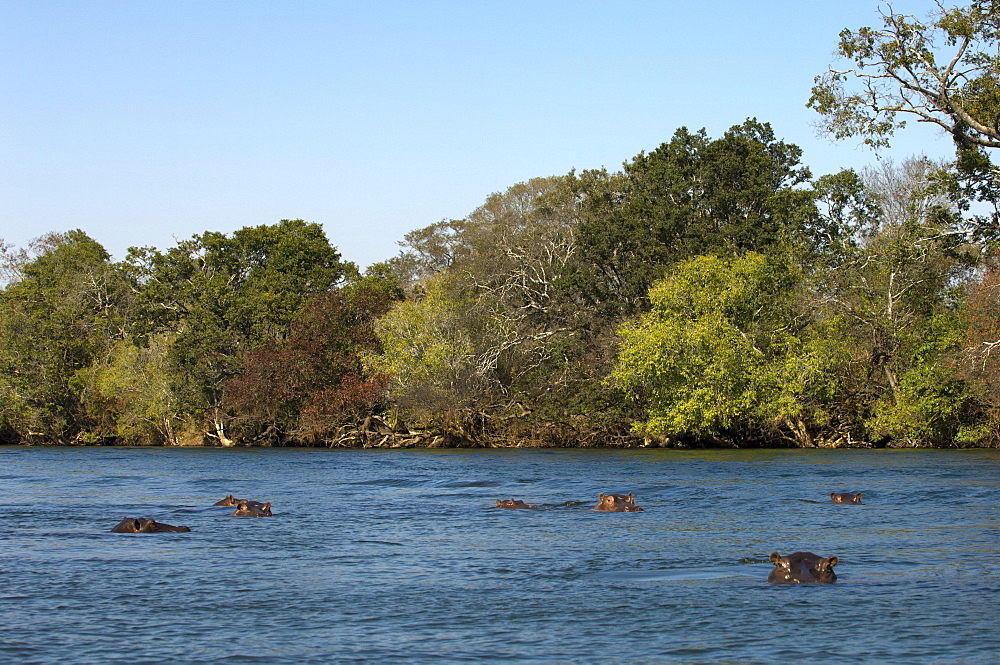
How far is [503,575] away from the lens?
1359 centimetres

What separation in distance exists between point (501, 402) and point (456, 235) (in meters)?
31.4

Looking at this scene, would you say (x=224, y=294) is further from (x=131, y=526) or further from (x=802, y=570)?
(x=802, y=570)

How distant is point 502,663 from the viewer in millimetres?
9109

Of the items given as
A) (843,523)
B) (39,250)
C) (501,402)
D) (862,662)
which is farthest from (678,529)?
(39,250)

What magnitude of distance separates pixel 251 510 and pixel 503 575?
817 centimetres

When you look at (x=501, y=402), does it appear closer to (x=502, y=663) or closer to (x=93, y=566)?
(x=93, y=566)

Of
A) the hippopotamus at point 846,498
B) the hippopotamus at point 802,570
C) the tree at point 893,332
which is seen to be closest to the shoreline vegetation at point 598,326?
the tree at point 893,332

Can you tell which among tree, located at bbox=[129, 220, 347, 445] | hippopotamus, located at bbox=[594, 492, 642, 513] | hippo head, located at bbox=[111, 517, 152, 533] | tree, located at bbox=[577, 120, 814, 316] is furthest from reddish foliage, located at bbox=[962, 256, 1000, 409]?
tree, located at bbox=[129, 220, 347, 445]

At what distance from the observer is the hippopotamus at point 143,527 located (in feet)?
58.1

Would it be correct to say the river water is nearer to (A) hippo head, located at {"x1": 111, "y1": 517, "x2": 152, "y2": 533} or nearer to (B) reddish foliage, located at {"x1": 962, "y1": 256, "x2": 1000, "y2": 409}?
(A) hippo head, located at {"x1": 111, "y1": 517, "x2": 152, "y2": 533}

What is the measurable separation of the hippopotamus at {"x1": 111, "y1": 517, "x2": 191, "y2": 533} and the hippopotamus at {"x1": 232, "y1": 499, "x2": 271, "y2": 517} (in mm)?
2181

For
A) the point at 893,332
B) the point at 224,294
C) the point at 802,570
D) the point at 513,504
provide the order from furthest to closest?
the point at 224,294
the point at 893,332
the point at 513,504
the point at 802,570

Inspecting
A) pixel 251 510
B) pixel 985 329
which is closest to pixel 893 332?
pixel 985 329

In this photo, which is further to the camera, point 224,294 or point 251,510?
point 224,294
